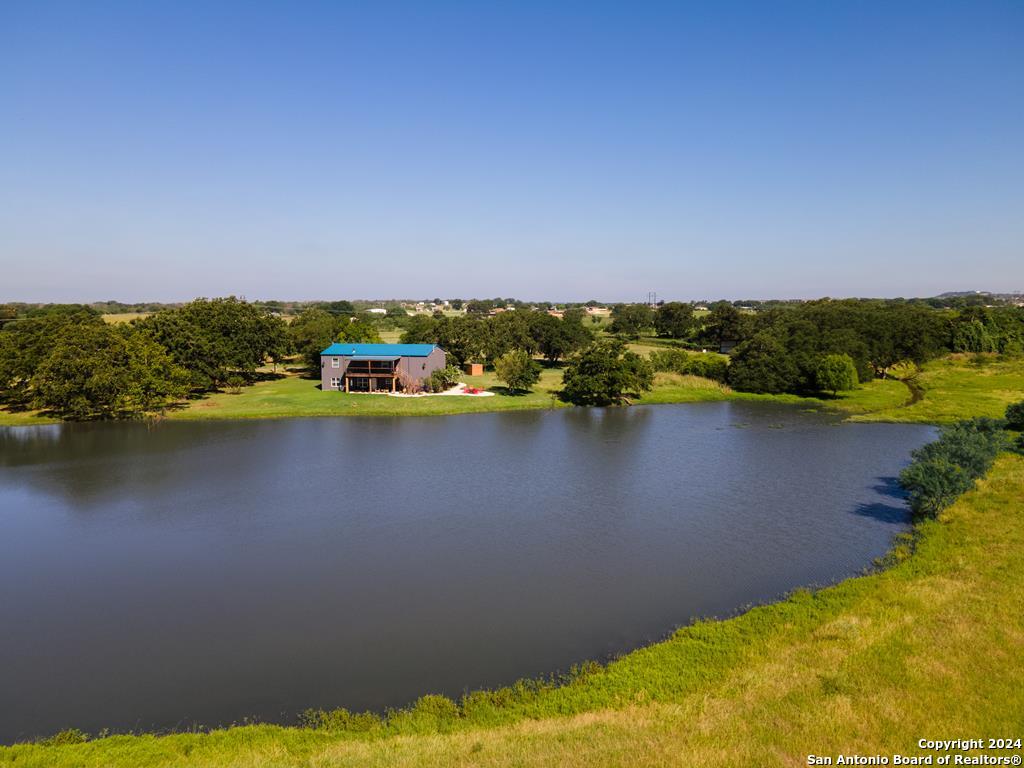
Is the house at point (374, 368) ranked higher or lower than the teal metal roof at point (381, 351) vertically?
lower

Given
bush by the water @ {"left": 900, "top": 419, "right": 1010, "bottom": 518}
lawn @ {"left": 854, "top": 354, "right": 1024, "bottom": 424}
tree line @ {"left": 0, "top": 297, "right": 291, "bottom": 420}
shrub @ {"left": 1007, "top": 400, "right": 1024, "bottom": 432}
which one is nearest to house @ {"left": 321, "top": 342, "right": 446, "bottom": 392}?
tree line @ {"left": 0, "top": 297, "right": 291, "bottom": 420}

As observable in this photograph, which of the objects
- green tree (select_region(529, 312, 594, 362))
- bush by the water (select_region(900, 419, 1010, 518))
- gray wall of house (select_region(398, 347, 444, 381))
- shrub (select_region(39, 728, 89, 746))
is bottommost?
shrub (select_region(39, 728, 89, 746))

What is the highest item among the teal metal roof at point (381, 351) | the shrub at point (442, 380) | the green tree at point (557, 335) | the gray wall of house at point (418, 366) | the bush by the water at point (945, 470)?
the green tree at point (557, 335)

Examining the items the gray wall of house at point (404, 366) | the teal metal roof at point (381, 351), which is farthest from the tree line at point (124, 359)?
the teal metal roof at point (381, 351)

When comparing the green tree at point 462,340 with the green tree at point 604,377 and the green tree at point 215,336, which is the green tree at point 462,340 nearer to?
the green tree at point 215,336

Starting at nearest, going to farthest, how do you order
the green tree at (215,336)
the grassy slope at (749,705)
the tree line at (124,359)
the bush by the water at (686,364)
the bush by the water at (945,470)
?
the grassy slope at (749,705) → the bush by the water at (945,470) → the tree line at (124,359) → the green tree at (215,336) → the bush by the water at (686,364)

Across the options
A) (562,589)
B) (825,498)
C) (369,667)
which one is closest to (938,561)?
(825,498)

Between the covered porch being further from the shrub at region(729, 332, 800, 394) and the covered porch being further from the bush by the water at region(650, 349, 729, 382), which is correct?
the shrub at region(729, 332, 800, 394)

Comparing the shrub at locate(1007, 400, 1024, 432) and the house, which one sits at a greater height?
the house
